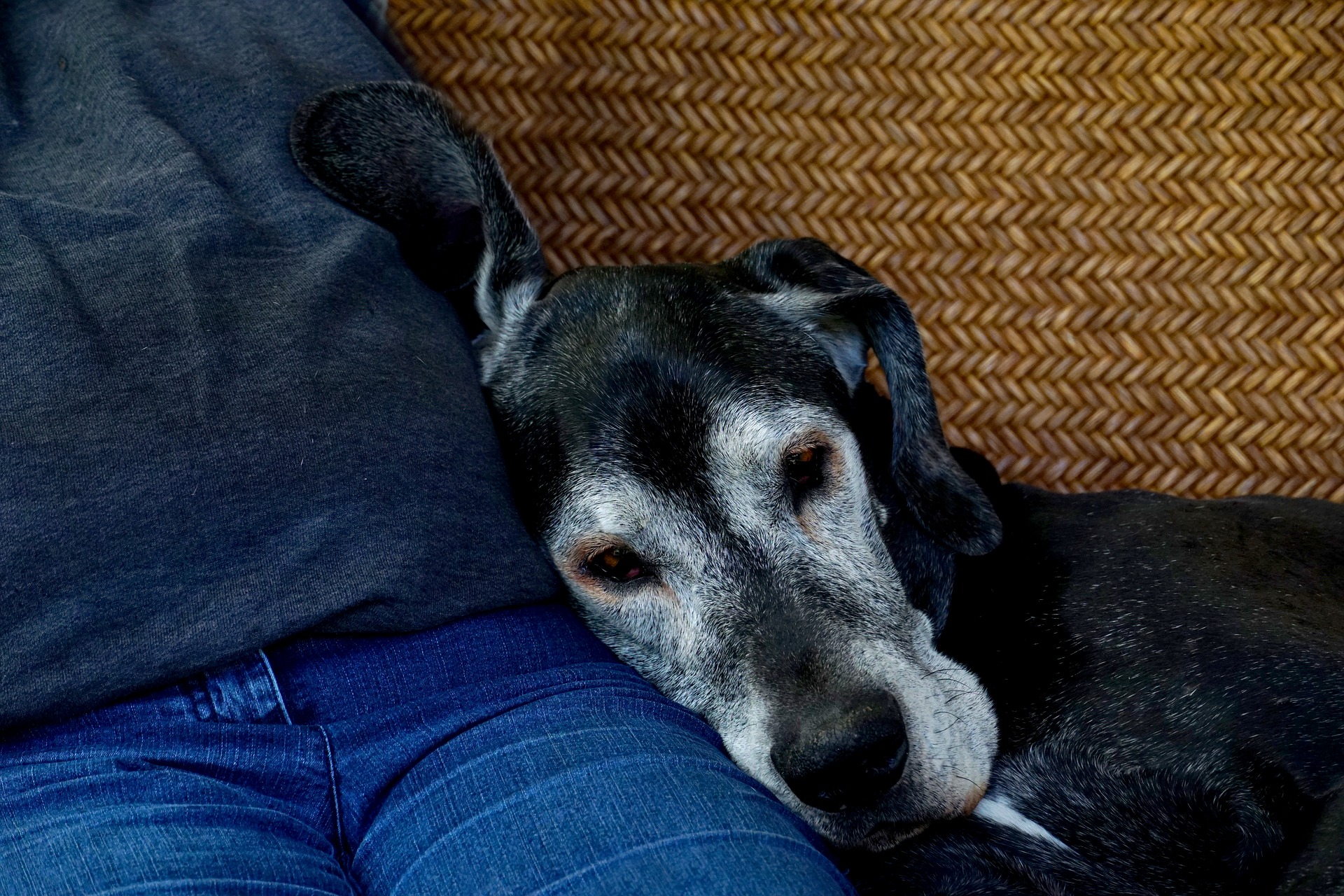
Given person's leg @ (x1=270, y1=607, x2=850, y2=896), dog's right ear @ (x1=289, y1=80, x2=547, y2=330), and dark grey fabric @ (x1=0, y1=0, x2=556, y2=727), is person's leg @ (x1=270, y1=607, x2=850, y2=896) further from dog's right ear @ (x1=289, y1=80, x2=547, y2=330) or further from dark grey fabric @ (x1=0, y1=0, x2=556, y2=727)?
dog's right ear @ (x1=289, y1=80, x2=547, y2=330)

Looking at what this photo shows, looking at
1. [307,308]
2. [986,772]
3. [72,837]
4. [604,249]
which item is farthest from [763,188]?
[72,837]

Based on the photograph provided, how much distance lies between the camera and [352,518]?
61.8 inches

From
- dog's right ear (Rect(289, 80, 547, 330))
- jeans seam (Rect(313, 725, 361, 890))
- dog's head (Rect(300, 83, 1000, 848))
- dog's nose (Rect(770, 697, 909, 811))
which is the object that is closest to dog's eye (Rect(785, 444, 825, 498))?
dog's head (Rect(300, 83, 1000, 848))

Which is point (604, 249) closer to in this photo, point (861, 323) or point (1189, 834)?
point (861, 323)

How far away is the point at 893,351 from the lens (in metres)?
1.91

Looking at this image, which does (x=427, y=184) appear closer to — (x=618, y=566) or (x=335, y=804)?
(x=618, y=566)

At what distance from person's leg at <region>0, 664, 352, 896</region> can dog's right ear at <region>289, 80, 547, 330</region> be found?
0.82 metres

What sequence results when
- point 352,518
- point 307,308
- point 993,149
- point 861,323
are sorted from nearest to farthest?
point 352,518, point 307,308, point 861,323, point 993,149

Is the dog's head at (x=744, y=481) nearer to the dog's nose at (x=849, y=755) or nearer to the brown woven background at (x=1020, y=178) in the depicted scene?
the dog's nose at (x=849, y=755)

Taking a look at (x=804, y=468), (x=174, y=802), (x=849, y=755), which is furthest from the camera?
(x=804, y=468)

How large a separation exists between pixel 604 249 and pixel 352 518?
3.81 ft

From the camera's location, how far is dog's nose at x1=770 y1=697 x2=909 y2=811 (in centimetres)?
148

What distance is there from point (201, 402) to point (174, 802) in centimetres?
52

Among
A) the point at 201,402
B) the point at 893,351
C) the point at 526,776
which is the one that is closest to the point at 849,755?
the point at 526,776
